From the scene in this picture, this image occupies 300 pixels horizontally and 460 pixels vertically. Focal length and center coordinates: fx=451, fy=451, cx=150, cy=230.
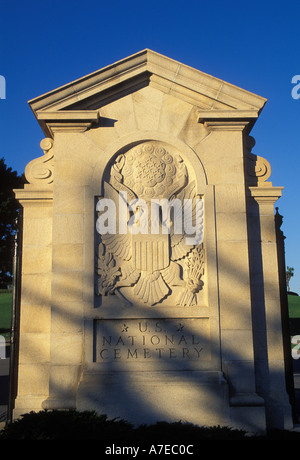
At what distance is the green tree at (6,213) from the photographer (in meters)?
27.5

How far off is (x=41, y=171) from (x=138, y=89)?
231 centimetres

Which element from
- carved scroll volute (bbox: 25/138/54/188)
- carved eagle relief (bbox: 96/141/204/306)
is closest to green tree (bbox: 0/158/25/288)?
carved scroll volute (bbox: 25/138/54/188)

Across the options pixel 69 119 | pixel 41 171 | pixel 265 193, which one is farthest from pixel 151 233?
pixel 69 119

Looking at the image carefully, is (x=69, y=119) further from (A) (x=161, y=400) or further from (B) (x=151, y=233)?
(A) (x=161, y=400)

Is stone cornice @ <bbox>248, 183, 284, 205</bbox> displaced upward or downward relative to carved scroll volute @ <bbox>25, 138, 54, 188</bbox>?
downward

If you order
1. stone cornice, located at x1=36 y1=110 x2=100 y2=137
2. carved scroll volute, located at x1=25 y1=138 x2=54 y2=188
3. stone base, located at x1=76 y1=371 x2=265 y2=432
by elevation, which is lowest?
stone base, located at x1=76 y1=371 x2=265 y2=432

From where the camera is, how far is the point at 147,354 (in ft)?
24.0

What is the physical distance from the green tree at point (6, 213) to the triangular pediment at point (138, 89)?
20036mm

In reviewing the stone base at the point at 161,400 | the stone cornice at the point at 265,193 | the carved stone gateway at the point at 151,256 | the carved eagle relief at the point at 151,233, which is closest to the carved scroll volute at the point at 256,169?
the carved stone gateway at the point at 151,256

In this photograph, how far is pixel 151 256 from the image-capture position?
755cm

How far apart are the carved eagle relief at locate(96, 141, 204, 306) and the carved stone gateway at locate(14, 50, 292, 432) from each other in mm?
A: 19

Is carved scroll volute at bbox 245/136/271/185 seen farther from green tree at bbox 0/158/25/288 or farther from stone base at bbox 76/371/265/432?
green tree at bbox 0/158/25/288

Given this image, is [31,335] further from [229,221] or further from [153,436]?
[229,221]

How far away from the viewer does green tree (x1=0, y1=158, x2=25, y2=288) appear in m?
27.5
